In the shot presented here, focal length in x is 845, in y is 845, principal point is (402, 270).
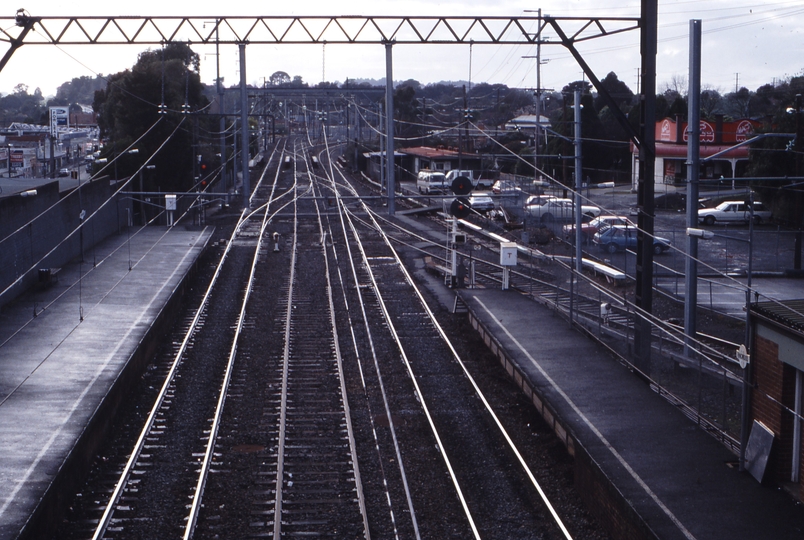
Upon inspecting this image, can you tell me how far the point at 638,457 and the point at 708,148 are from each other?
115 feet

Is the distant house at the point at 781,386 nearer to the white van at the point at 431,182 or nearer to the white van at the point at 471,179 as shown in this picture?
the white van at the point at 471,179

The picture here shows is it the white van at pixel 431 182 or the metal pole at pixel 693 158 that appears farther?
the white van at pixel 431 182

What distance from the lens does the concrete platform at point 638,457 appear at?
7070 millimetres

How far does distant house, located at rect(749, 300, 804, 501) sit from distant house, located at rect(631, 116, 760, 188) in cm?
2879

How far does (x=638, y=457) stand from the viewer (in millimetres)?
8500

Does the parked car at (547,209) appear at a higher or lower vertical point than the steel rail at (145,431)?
higher

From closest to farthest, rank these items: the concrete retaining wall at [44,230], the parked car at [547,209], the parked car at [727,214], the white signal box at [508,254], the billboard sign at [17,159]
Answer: the concrete retaining wall at [44,230]
the white signal box at [508,254]
the parked car at [547,209]
the parked car at [727,214]
the billboard sign at [17,159]

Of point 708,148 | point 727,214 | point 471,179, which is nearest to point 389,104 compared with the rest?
point 727,214

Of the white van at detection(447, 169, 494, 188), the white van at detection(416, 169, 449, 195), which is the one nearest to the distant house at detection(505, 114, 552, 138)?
the white van at detection(447, 169, 494, 188)

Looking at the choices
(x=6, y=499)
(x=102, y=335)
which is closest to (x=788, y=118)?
(x=102, y=335)

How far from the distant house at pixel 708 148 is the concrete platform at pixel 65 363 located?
23.8 m

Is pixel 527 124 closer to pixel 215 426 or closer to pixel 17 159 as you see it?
pixel 17 159

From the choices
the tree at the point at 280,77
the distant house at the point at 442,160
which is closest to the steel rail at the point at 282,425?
the distant house at the point at 442,160

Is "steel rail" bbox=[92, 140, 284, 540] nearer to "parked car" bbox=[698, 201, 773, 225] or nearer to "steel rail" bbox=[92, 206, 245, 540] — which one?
"steel rail" bbox=[92, 206, 245, 540]
